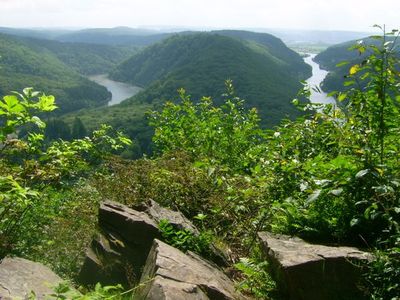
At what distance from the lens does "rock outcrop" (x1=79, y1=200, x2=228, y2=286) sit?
5910mm

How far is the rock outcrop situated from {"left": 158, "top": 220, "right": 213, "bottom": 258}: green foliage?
0.12 metres

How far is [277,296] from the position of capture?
4598 mm

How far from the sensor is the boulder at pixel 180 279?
407 centimetres

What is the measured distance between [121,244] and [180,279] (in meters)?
1.92

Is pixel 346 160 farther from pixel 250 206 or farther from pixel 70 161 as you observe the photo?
pixel 70 161

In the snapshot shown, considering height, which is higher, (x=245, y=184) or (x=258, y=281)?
(x=245, y=184)

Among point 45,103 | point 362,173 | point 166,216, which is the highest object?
point 45,103

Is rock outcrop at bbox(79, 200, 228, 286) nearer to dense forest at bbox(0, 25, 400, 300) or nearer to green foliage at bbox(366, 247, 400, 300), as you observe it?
dense forest at bbox(0, 25, 400, 300)

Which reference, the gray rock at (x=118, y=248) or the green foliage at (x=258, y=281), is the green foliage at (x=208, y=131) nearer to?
the gray rock at (x=118, y=248)

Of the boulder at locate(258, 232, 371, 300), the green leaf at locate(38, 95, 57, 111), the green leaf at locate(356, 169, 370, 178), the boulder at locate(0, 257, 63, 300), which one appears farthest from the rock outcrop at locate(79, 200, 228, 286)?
the green leaf at locate(356, 169, 370, 178)

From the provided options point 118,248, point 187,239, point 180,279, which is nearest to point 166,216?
point 187,239

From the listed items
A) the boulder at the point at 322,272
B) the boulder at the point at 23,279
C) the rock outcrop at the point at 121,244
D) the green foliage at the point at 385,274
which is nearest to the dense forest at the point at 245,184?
the green foliage at the point at 385,274

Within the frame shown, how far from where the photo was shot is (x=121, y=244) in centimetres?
614

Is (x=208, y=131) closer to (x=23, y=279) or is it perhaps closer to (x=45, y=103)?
(x=45, y=103)
